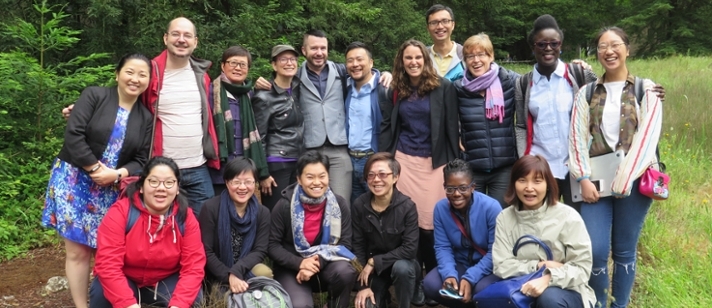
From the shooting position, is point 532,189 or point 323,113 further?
point 323,113

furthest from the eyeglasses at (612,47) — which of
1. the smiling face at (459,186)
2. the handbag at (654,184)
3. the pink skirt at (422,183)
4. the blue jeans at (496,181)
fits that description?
the pink skirt at (422,183)

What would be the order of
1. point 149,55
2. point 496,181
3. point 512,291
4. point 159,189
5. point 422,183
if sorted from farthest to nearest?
point 149,55 → point 422,183 → point 496,181 → point 159,189 → point 512,291

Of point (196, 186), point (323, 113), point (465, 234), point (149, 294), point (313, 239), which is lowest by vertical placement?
point (149, 294)

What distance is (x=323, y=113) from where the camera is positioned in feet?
16.3

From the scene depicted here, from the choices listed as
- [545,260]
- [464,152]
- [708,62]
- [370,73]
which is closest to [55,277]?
[370,73]

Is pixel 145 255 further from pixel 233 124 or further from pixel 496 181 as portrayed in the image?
pixel 496 181

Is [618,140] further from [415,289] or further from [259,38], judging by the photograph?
[259,38]

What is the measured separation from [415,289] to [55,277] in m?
3.33

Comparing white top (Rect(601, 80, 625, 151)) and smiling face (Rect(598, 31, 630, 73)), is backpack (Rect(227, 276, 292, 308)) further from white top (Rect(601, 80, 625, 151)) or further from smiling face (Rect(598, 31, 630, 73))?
smiling face (Rect(598, 31, 630, 73))

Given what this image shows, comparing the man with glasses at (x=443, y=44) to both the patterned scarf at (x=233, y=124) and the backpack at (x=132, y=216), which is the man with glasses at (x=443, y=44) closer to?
Result: the patterned scarf at (x=233, y=124)

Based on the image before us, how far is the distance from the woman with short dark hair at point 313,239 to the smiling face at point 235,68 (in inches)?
35.5

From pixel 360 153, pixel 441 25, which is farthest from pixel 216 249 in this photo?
pixel 441 25

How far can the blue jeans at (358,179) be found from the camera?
16.2 ft

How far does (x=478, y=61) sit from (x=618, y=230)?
1594 mm
